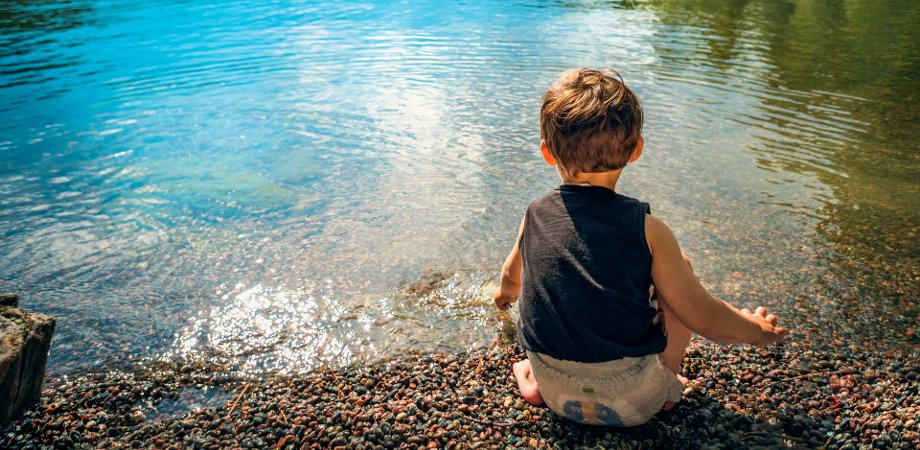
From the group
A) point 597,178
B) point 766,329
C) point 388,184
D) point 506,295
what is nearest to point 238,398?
point 506,295

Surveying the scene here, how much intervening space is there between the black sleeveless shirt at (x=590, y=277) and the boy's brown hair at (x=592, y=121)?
0.16m

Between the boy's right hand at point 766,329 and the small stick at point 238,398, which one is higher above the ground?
the boy's right hand at point 766,329

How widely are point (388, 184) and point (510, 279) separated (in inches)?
166

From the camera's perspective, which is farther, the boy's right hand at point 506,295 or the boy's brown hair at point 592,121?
the boy's right hand at point 506,295

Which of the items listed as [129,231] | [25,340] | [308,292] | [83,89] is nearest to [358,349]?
[308,292]

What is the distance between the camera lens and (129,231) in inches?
258

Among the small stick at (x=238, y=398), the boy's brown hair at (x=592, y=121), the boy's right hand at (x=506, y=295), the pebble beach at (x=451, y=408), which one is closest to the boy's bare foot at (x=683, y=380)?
the pebble beach at (x=451, y=408)

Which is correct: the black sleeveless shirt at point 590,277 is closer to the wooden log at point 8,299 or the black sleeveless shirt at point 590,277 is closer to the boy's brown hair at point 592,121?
the boy's brown hair at point 592,121

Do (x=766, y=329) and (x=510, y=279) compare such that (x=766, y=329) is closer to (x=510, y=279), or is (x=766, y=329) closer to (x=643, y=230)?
(x=643, y=230)

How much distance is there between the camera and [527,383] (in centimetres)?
366

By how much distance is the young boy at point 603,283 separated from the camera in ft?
9.62

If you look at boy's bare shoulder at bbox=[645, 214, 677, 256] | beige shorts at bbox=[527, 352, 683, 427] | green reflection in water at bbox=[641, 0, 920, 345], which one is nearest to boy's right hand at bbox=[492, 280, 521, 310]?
beige shorts at bbox=[527, 352, 683, 427]

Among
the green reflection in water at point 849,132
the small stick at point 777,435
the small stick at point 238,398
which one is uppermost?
the small stick at point 238,398

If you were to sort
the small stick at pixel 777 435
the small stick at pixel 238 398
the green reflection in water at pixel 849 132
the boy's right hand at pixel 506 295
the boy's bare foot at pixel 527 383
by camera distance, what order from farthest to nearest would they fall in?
the green reflection in water at pixel 849 132 → the boy's right hand at pixel 506 295 → the small stick at pixel 238 398 → the boy's bare foot at pixel 527 383 → the small stick at pixel 777 435
